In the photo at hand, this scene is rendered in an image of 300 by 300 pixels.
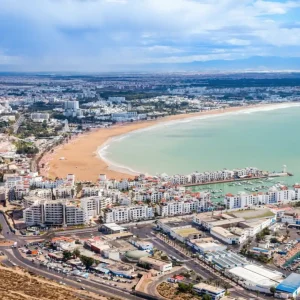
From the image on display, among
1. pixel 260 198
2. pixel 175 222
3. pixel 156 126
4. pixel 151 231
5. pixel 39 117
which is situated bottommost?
pixel 151 231

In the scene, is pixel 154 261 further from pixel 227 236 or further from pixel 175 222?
pixel 175 222

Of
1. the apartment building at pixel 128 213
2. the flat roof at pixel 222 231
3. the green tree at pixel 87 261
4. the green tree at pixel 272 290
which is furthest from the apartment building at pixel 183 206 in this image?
the green tree at pixel 272 290

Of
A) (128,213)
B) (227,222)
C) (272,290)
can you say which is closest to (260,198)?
(227,222)

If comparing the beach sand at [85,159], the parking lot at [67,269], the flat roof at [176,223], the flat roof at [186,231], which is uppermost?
the beach sand at [85,159]

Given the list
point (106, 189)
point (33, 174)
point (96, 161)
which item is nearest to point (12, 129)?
A: point (96, 161)

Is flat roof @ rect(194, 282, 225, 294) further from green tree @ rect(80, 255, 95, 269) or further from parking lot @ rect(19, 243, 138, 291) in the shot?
green tree @ rect(80, 255, 95, 269)

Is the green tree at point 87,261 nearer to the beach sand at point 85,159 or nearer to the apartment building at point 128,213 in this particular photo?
the apartment building at point 128,213
